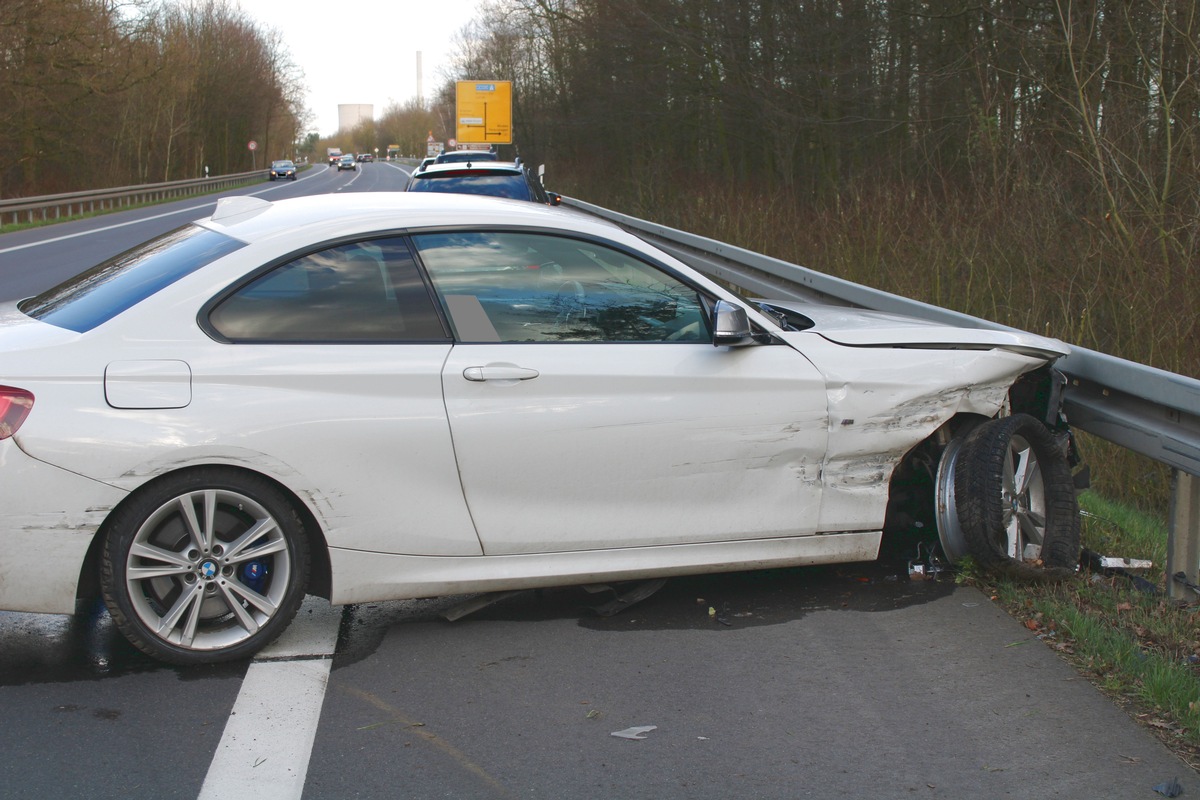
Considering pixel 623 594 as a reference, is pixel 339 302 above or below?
above

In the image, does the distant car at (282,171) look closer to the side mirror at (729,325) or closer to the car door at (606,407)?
the car door at (606,407)

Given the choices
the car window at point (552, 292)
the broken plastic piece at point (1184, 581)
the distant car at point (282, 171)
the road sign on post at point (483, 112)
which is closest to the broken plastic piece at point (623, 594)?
the car window at point (552, 292)

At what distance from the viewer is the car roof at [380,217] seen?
4617 millimetres

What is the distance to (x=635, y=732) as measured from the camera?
12.4 ft

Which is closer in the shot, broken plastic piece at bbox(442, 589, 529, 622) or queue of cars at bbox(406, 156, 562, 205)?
broken plastic piece at bbox(442, 589, 529, 622)

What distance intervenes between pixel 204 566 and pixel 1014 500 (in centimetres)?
322

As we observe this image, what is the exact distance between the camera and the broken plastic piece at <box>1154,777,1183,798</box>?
3395 millimetres

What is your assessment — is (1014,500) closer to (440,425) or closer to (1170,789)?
(1170,789)

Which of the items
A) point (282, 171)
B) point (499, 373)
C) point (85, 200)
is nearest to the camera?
point (499, 373)

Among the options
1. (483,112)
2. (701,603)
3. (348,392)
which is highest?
(483,112)

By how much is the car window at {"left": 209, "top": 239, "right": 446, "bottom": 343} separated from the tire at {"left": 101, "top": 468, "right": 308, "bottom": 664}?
546 mm

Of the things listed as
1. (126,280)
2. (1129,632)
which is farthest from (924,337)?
(126,280)

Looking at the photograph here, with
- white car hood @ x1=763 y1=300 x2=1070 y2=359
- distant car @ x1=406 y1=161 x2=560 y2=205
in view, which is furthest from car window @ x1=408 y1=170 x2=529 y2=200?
white car hood @ x1=763 y1=300 x2=1070 y2=359

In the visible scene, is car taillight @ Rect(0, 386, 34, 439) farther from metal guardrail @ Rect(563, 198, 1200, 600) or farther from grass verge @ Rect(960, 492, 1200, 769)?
metal guardrail @ Rect(563, 198, 1200, 600)
